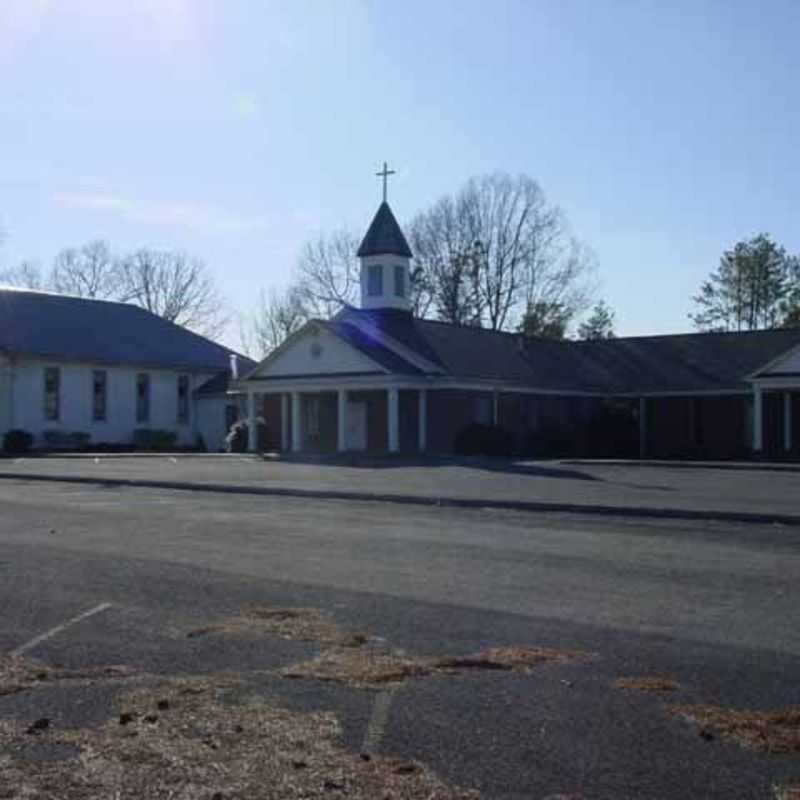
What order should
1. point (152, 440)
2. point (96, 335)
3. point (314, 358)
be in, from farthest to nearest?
point (96, 335), point (152, 440), point (314, 358)

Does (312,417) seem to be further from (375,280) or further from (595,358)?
(595,358)

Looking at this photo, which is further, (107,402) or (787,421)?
(107,402)

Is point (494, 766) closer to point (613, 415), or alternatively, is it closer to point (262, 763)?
point (262, 763)

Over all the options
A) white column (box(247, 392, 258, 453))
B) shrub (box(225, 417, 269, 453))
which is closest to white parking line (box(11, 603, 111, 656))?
white column (box(247, 392, 258, 453))

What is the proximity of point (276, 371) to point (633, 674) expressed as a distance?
40.1m

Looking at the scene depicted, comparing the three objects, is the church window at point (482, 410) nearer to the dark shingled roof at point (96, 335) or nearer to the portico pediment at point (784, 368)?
the portico pediment at point (784, 368)

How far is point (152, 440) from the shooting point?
5403 centimetres

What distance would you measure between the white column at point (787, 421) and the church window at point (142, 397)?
2628cm

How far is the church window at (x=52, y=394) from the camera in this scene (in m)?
51.2

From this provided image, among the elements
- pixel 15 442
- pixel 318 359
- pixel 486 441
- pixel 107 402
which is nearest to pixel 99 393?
pixel 107 402

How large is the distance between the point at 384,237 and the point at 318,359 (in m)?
6.27

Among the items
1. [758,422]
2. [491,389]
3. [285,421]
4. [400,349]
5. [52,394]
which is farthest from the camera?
[52,394]

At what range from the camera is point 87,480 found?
28766 mm

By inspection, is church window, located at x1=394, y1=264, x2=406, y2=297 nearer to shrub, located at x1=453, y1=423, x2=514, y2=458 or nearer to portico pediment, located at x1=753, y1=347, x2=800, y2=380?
shrub, located at x1=453, y1=423, x2=514, y2=458
